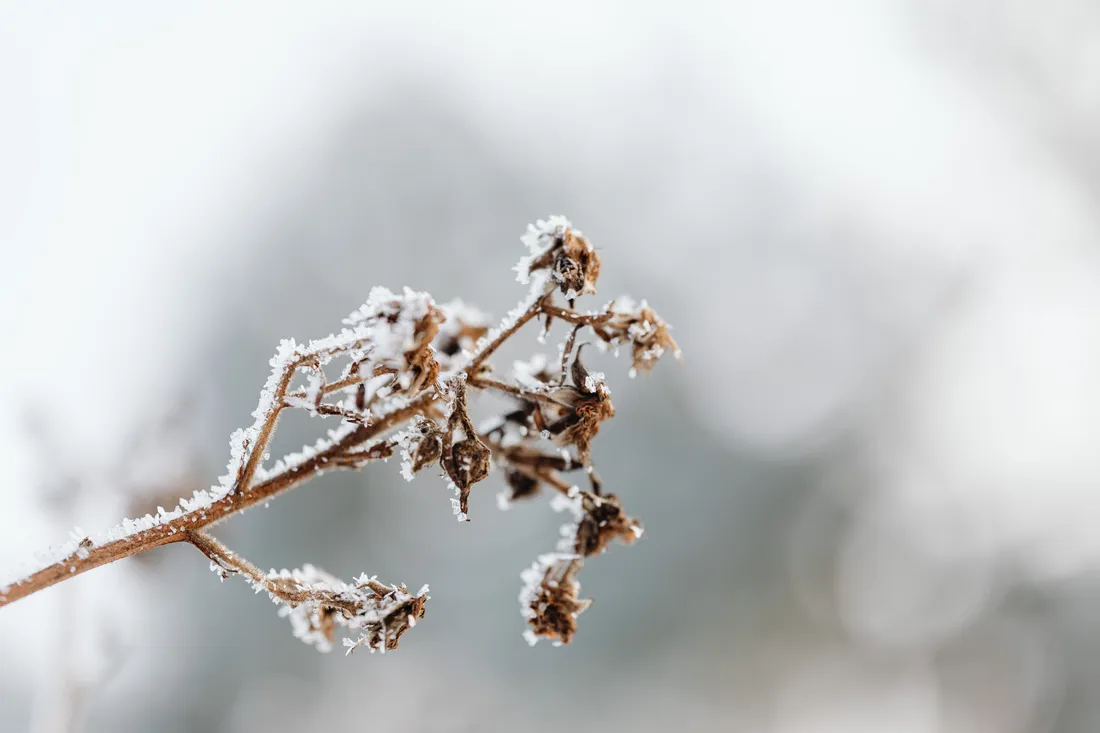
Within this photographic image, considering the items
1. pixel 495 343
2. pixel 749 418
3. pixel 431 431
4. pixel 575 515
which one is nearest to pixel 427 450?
pixel 431 431

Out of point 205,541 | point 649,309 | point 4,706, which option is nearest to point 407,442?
point 205,541

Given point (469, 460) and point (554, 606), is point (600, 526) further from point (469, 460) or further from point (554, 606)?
point (469, 460)

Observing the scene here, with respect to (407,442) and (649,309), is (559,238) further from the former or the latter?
(407,442)

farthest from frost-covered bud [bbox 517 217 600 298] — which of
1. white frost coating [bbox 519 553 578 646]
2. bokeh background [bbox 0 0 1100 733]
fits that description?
bokeh background [bbox 0 0 1100 733]

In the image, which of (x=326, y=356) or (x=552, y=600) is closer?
(x=326, y=356)

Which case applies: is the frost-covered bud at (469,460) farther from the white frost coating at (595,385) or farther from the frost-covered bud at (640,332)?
the frost-covered bud at (640,332)

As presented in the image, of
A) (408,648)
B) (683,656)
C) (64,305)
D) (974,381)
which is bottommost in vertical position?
(64,305)

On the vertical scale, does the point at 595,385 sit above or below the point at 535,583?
above

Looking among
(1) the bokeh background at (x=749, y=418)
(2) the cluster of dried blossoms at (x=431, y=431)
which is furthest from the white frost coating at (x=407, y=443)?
(1) the bokeh background at (x=749, y=418)
